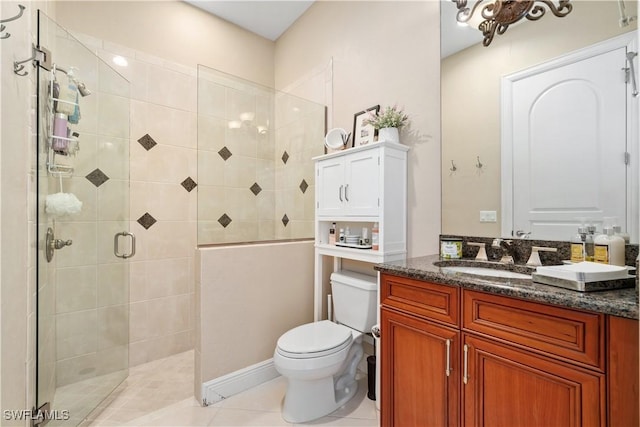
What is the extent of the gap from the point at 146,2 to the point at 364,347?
10.7 feet

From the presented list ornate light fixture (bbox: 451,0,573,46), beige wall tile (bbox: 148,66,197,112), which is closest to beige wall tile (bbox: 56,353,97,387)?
beige wall tile (bbox: 148,66,197,112)

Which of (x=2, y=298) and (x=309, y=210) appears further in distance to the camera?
(x=309, y=210)

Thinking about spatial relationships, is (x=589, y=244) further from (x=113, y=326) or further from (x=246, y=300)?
(x=113, y=326)

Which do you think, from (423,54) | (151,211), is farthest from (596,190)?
(151,211)

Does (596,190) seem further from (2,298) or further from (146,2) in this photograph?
(146,2)

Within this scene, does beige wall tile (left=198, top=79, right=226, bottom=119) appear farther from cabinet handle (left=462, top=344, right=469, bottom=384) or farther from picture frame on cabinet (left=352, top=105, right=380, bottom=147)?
cabinet handle (left=462, top=344, right=469, bottom=384)

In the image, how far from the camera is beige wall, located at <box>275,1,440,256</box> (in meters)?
1.86

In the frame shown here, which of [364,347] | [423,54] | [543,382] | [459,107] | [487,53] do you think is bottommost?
[364,347]

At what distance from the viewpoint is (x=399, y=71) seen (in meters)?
2.04

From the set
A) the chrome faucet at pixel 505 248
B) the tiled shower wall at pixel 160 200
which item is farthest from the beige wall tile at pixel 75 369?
the chrome faucet at pixel 505 248

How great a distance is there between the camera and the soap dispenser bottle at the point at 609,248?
45.4 inches

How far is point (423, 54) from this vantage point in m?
1.89
